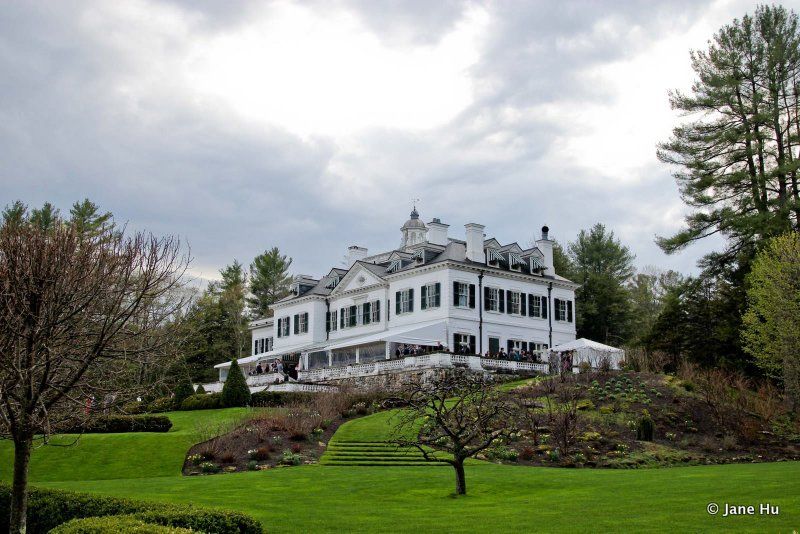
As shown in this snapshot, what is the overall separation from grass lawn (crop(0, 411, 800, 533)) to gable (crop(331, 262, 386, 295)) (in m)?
24.8

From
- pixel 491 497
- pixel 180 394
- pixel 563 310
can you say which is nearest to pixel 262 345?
pixel 180 394

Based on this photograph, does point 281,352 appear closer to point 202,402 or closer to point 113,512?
point 202,402

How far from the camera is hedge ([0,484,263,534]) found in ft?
35.5

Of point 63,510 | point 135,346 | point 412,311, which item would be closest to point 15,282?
point 63,510

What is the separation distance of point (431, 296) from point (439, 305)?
845 millimetres

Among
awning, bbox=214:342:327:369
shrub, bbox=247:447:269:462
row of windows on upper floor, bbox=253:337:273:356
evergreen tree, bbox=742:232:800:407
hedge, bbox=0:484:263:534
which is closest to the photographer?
hedge, bbox=0:484:263:534

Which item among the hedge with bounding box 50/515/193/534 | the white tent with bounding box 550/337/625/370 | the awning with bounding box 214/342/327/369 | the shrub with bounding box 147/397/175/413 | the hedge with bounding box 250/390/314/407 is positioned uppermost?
the awning with bounding box 214/342/327/369

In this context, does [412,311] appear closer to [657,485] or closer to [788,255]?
[788,255]

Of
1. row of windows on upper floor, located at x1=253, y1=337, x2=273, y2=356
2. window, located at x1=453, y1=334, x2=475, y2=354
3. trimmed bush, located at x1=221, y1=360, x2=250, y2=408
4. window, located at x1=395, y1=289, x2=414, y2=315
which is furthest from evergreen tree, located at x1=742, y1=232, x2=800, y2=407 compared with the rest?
row of windows on upper floor, located at x1=253, y1=337, x2=273, y2=356

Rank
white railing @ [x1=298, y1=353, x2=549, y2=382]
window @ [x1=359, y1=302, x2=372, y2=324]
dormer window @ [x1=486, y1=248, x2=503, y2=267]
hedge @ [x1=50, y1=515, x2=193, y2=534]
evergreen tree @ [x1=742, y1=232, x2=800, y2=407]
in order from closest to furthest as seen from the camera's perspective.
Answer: hedge @ [x1=50, y1=515, x2=193, y2=534] < evergreen tree @ [x1=742, y1=232, x2=800, y2=407] < white railing @ [x1=298, y1=353, x2=549, y2=382] < dormer window @ [x1=486, y1=248, x2=503, y2=267] < window @ [x1=359, y1=302, x2=372, y2=324]

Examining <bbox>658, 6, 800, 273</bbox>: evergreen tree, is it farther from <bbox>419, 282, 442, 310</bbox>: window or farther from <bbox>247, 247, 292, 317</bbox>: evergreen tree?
<bbox>247, 247, 292, 317</bbox>: evergreen tree

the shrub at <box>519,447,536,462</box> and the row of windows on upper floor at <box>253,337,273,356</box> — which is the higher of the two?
the row of windows on upper floor at <box>253,337,273,356</box>

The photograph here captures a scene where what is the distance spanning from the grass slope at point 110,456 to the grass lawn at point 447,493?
0.06m

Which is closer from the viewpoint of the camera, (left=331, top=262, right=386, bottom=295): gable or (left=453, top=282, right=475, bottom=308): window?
(left=453, top=282, right=475, bottom=308): window
